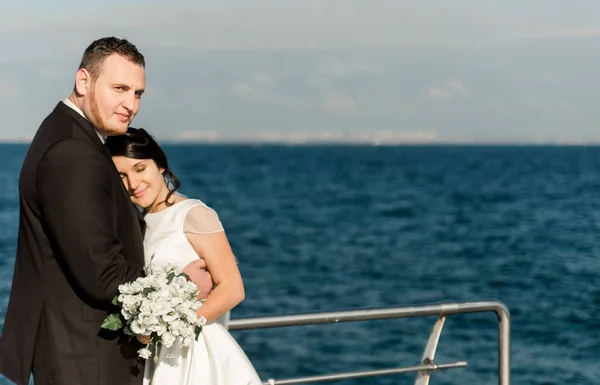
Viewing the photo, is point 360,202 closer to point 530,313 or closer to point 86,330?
point 530,313

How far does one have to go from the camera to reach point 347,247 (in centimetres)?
3584

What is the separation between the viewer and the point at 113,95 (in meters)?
2.97

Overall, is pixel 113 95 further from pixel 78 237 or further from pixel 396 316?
pixel 396 316

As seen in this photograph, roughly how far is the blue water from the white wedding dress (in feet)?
36.8

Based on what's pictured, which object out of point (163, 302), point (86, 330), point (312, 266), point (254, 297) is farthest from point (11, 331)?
point (312, 266)

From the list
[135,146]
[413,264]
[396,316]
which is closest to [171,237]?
[135,146]

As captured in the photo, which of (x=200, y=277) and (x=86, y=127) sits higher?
(x=86, y=127)

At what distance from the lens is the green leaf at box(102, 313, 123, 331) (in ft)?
9.54

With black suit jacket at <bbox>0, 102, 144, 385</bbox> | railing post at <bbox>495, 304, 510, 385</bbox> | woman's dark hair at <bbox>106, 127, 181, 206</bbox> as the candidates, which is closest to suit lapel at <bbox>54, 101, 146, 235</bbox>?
black suit jacket at <bbox>0, 102, 144, 385</bbox>

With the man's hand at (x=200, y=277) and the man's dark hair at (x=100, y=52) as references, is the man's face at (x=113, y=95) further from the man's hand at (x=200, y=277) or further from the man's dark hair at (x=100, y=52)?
the man's hand at (x=200, y=277)

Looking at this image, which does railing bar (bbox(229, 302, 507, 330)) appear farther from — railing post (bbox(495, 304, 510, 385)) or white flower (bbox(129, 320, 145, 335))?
white flower (bbox(129, 320, 145, 335))

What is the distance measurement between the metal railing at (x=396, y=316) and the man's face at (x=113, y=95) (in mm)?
890

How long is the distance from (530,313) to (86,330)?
70.4ft

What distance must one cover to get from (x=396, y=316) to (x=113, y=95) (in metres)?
1.44
